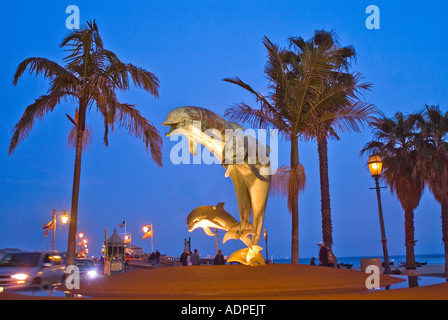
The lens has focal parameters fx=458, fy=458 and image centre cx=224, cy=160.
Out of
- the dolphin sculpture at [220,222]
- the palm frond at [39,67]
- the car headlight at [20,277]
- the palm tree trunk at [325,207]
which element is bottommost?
the car headlight at [20,277]

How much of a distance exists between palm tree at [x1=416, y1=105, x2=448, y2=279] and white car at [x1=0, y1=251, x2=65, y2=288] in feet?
59.3

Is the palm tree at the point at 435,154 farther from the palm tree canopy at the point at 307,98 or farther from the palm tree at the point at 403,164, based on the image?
the palm tree canopy at the point at 307,98

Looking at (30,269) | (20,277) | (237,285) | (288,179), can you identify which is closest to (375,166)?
(288,179)

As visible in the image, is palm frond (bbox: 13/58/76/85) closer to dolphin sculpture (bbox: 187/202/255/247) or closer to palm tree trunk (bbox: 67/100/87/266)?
palm tree trunk (bbox: 67/100/87/266)

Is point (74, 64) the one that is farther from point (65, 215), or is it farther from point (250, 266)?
point (65, 215)

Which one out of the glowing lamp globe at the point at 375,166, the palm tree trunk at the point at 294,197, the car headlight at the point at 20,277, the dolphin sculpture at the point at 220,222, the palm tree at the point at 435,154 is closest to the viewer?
the dolphin sculpture at the point at 220,222

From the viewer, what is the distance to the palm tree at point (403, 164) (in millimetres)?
24438

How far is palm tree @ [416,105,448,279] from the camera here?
23266 millimetres

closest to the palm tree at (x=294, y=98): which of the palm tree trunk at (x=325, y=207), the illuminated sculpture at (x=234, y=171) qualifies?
the illuminated sculpture at (x=234, y=171)

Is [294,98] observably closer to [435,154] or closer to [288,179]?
[288,179]

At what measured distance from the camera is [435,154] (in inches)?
930

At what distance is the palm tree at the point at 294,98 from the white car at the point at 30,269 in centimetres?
732

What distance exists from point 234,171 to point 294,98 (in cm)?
415
